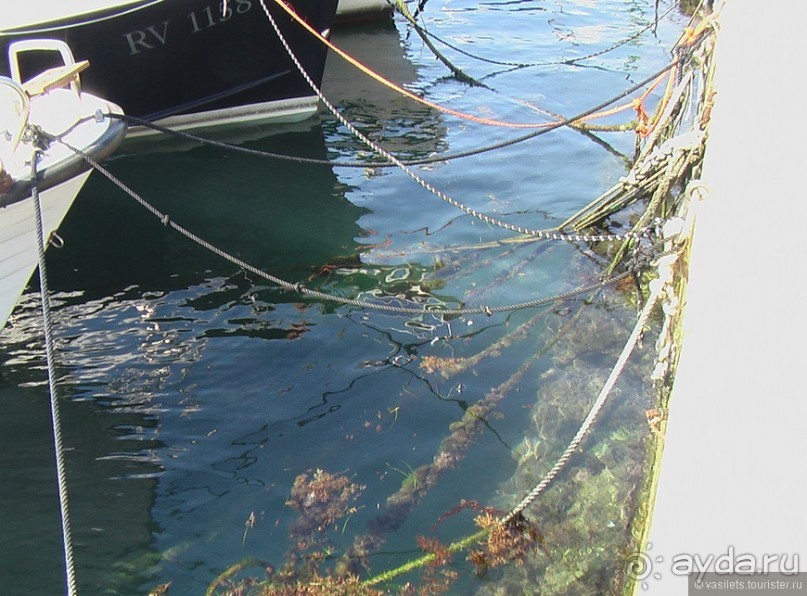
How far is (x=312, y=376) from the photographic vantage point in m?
5.14

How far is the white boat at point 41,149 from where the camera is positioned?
4320mm

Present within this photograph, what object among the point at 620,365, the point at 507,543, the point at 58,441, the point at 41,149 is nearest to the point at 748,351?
the point at 620,365

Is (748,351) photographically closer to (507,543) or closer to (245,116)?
(507,543)

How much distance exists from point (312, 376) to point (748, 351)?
334 cm

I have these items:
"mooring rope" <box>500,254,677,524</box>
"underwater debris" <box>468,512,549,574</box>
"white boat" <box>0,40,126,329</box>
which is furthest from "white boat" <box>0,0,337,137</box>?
"underwater debris" <box>468,512,549,574</box>

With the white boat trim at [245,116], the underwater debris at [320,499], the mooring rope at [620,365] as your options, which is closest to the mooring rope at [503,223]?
the white boat trim at [245,116]

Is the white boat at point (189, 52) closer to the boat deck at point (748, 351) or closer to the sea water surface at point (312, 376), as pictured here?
the sea water surface at point (312, 376)

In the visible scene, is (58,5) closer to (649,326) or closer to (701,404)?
(649,326)

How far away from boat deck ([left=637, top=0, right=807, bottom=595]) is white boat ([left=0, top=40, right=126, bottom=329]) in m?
3.79

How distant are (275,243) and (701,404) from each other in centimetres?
504

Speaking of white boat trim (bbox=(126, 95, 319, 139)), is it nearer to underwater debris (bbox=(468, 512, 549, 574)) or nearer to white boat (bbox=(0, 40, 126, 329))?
white boat (bbox=(0, 40, 126, 329))

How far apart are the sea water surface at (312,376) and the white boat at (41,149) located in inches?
35.6

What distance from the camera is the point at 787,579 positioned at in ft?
7.08

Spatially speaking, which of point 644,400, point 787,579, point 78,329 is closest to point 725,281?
point 787,579
